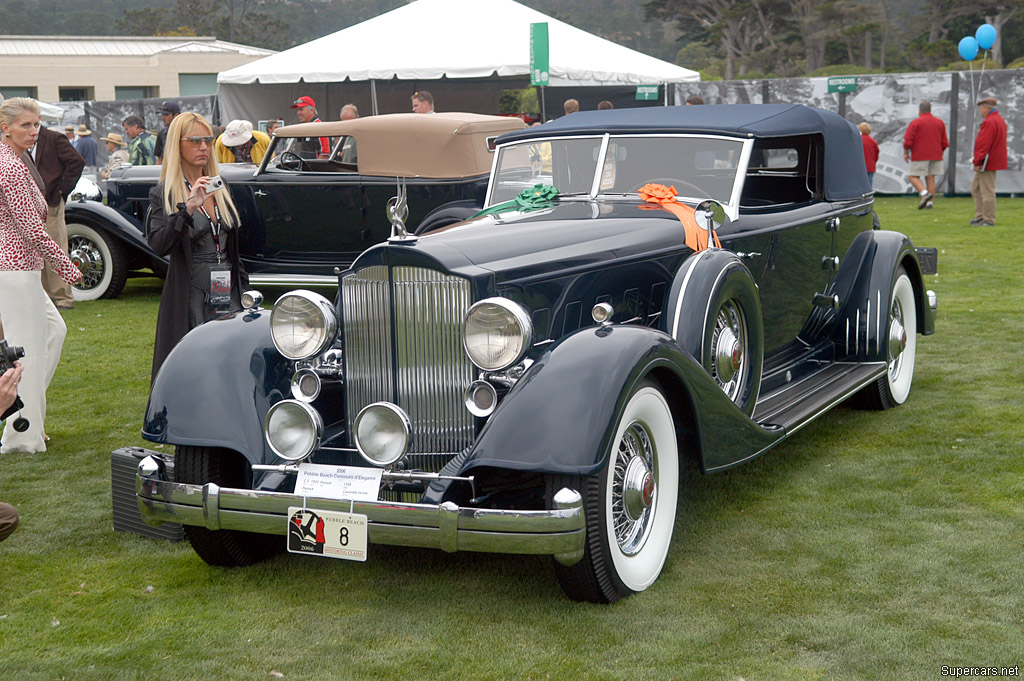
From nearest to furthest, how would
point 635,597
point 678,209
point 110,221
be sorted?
point 635,597 < point 678,209 < point 110,221

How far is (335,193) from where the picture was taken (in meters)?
9.66

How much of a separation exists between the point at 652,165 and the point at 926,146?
1388cm

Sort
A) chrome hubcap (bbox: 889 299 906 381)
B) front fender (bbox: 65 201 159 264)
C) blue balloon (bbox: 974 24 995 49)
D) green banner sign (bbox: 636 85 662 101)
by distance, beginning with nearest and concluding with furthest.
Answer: chrome hubcap (bbox: 889 299 906 381)
front fender (bbox: 65 201 159 264)
green banner sign (bbox: 636 85 662 101)
blue balloon (bbox: 974 24 995 49)

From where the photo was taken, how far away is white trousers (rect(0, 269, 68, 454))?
516 centimetres

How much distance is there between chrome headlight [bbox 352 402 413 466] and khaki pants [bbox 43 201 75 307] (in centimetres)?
668

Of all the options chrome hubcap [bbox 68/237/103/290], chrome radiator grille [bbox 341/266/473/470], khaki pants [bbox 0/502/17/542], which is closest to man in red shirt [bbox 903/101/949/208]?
chrome hubcap [bbox 68/237/103/290]

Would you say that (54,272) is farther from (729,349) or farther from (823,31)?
(823,31)

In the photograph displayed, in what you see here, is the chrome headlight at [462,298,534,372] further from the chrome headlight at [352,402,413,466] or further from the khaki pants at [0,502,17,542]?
the khaki pants at [0,502,17,542]

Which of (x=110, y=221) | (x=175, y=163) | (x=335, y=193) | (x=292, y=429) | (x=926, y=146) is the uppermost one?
(x=926, y=146)

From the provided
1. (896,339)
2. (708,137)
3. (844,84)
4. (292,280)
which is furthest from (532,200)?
(844,84)

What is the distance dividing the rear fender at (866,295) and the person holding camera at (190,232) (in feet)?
11.1

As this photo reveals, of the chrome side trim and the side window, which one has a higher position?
the side window

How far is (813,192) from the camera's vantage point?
5.93 metres

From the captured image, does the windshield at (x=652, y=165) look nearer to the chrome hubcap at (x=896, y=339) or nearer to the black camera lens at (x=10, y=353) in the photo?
the chrome hubcap at (x=896, y=339)
